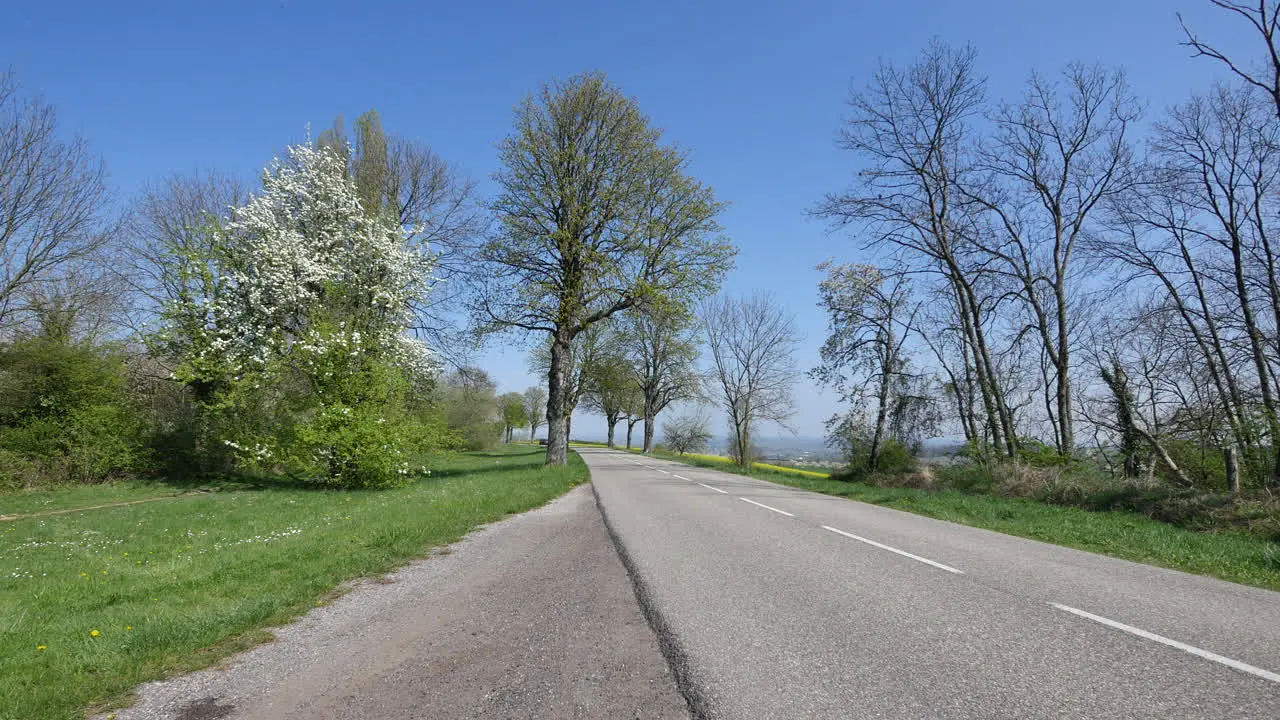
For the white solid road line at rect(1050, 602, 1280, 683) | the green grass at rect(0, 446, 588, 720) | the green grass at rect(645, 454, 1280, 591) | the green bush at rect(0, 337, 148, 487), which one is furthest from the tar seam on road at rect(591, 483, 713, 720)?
the green bush at rect(0, 337, 148, 487)

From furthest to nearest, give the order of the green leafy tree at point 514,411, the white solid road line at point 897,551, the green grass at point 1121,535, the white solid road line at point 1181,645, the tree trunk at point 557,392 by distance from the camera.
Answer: the green leafy tree at point 514,411 < the tree trunk at point 557,392 < the green grass at point 1121,535 < the white solid road line at point 897,551 < the white solid road line at point 1181,645

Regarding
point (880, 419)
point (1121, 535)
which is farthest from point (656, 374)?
point (1121, 535)

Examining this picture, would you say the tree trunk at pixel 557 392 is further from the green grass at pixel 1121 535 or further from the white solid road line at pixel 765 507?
the green grass at pixel 1121 535

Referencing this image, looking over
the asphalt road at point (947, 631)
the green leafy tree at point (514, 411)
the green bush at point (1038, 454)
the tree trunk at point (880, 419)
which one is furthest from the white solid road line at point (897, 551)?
the green leafy tree at point (514, 411)

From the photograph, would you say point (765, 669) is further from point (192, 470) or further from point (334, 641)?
point (192, 470)

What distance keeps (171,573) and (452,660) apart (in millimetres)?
5127

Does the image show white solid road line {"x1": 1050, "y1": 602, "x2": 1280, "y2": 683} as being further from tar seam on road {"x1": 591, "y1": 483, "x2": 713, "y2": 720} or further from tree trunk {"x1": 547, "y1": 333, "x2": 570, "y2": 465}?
tree trunk {"x1": 547, "y1": 333, "x2": 570, "y2": 465}

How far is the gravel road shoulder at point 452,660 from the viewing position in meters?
3.49

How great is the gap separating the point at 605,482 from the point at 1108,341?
1937cm

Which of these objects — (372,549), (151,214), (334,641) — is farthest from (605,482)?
(151,214)

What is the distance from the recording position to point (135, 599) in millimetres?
6098

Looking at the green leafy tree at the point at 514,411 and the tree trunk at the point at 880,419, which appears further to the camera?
the green leafy tree at the point at 514,411

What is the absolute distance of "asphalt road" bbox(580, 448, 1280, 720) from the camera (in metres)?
3.33

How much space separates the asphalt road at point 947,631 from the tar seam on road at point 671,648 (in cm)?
2
